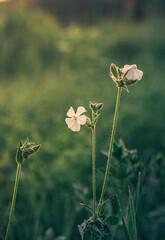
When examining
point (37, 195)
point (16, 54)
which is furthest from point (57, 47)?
point (37, 195)

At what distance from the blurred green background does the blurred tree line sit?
0.9 inches

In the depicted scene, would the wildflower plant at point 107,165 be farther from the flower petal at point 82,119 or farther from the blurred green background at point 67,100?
the blurred green background at point 67,100

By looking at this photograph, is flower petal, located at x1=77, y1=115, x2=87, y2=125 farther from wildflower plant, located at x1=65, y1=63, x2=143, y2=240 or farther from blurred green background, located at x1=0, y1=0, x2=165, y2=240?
blurred green background, located at x1=0, y1=0, x2=165, y2=240

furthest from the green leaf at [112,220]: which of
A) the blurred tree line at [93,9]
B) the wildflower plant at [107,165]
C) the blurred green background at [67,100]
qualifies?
the blurred tree line at [93,9]

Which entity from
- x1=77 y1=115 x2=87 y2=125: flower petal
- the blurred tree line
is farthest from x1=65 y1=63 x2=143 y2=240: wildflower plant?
the blurred tree line

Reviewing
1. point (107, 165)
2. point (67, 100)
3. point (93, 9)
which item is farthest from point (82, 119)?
point (93, 9)

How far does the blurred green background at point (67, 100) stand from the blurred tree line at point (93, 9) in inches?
0.9

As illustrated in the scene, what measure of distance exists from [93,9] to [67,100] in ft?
14.3

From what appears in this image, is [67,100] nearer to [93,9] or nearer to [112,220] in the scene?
[112,220]

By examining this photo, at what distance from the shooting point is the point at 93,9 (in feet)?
20.9

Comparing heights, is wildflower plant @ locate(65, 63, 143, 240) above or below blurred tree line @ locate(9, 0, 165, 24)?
below

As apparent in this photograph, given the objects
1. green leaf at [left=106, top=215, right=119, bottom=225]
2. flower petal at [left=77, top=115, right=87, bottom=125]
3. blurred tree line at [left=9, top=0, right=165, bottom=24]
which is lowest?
green leaf at [left=106, top=215, right=119, bottom=225]

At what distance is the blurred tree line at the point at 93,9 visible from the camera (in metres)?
6.12

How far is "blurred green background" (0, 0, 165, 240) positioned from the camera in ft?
4.66
